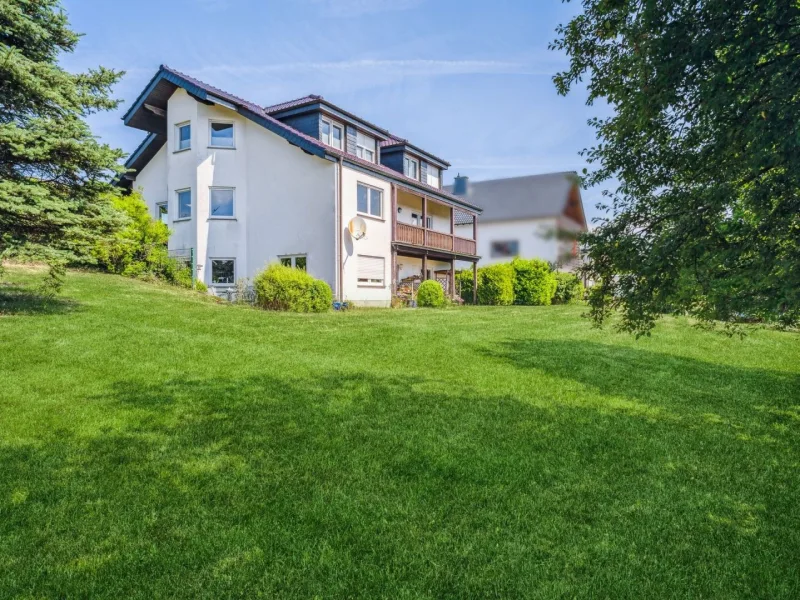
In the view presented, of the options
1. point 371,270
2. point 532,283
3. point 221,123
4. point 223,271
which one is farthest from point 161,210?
point 532,283

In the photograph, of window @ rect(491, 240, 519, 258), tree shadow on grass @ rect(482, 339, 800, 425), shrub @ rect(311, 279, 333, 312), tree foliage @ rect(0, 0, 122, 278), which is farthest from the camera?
window @ rect(491, 240, 519, 258)

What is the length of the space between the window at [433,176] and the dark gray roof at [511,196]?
259 centimetres

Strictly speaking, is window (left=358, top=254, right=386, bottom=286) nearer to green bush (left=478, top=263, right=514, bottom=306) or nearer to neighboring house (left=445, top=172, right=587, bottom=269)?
green bush (left=478, top=263, right=514, bottom=306)

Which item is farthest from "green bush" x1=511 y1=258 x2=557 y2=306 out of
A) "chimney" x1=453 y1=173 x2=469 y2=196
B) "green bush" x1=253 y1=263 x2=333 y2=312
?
"green bush" x1=253 y1=263 x2=333 y2=312

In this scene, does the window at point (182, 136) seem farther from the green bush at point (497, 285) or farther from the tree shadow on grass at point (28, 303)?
the green bush at point (497, 285)

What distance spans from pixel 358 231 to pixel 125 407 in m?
14.4

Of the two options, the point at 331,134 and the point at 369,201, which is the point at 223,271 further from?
the point at 331,134

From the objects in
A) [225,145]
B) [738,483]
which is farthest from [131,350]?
[225,145]

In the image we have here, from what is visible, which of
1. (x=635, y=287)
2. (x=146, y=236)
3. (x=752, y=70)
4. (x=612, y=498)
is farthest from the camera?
(x=146, y=236)

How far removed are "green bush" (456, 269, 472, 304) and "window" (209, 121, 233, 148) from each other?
13.8 metres

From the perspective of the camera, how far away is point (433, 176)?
27391mm

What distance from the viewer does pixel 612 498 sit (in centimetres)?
378

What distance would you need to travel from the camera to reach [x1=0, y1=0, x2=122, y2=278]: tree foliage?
9266mm

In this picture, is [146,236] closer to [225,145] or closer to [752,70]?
[225,145]
